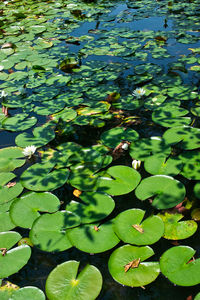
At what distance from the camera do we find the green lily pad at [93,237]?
182cm

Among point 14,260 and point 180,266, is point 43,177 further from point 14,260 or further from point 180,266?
point 180,266

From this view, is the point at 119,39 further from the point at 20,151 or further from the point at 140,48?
the point at 20,151

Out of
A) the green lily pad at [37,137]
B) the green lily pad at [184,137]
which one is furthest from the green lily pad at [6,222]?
the green lily pad at [184,137]

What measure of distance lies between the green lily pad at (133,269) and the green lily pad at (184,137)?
3.94ft

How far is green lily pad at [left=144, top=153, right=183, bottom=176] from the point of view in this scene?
2299 millimetres

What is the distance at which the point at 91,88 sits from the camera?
3.80 metres

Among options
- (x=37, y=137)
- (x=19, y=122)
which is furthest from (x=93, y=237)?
(x=19, y=122)

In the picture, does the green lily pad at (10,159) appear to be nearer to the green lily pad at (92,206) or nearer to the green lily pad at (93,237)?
the green lily pad at (92,206)

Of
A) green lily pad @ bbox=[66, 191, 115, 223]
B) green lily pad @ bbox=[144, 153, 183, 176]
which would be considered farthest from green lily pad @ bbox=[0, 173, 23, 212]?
green lily pad @ bbox=[144, 153, 183, 176]

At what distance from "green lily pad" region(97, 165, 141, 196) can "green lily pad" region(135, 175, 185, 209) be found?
3.5 inches

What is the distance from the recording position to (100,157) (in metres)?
2.55

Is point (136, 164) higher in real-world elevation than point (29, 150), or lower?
lower

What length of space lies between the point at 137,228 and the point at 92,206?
0.42 meters

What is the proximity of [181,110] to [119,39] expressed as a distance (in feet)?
9.90
